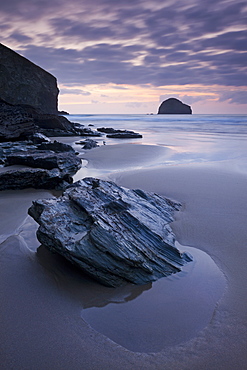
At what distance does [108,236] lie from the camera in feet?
8.86

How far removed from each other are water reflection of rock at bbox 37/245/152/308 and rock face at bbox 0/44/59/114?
25.3m

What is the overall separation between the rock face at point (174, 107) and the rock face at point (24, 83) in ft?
356

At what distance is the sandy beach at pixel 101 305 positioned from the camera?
1.87 meters

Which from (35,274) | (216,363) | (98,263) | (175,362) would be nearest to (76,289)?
(98,263)

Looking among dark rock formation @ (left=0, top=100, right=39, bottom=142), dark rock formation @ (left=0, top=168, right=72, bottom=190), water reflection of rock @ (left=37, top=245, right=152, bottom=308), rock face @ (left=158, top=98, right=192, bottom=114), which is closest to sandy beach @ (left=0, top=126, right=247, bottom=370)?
water reflection of rock @ (left=37, top=245, right=152, bottom=308)

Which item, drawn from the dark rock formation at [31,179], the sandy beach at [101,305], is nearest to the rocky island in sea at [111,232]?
the sandy beach at [101,305]

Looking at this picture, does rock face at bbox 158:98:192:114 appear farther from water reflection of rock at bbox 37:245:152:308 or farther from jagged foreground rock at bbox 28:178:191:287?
water reflection of rock at bbox 37:245:152:308

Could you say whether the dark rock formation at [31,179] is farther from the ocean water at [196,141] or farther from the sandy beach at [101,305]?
the ocean water at [196,141]

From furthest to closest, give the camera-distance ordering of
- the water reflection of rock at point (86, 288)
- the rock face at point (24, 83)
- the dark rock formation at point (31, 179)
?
the rock face at point (24, 83) < the dark rock formation at point (31, 179) < the water reflection of rock at point (86, 288)

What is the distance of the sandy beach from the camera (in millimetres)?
1869

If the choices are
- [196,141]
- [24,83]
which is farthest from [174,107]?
[196,141]

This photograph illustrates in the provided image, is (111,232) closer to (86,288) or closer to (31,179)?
(86,288)

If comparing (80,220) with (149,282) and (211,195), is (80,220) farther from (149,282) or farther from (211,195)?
(211,195)

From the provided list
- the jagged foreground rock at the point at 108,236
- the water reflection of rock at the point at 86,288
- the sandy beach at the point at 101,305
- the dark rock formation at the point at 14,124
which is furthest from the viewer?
the dark rock formation at the point at 14,124
